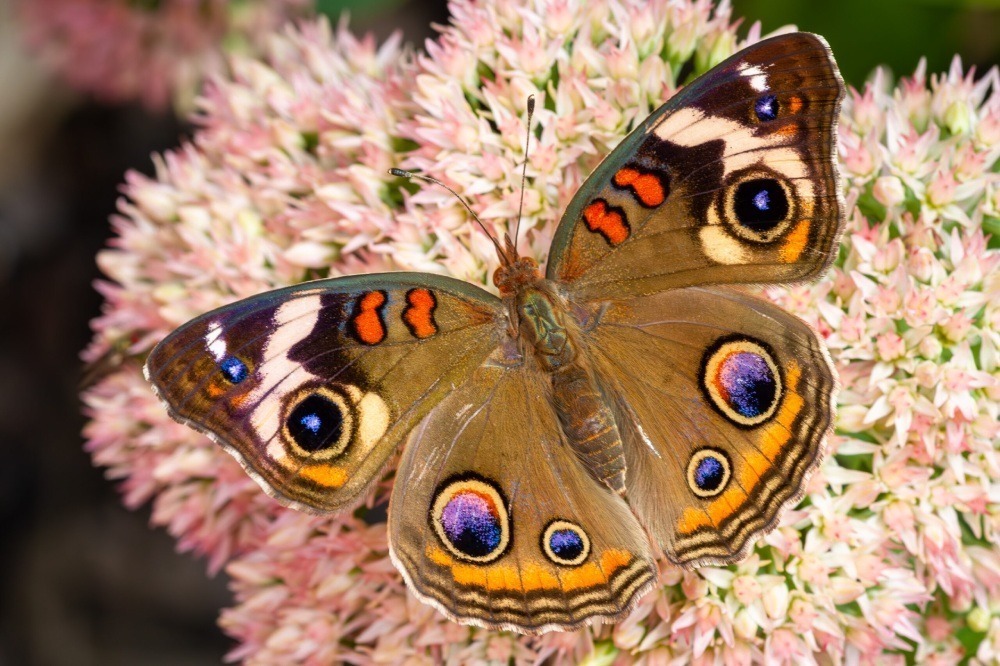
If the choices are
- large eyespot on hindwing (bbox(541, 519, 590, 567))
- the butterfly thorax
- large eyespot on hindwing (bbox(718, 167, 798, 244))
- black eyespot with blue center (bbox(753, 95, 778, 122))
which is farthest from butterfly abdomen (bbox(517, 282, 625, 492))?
black eyespot with blue center (bbox(753, 95, 778, 122))

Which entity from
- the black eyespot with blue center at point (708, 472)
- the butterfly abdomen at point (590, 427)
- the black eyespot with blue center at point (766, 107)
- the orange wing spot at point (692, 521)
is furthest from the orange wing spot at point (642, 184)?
the orange wing spot at point (692, 521)

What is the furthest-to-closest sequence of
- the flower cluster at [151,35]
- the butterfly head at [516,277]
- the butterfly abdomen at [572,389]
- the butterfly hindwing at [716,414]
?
1. the flower cluster at [151,35]
2. the butterfly head at [516,277]
3. the butterfly abdomen at [572,389]
4. the butterfly hindwing at [716,414]

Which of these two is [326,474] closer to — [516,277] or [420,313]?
[420,313]

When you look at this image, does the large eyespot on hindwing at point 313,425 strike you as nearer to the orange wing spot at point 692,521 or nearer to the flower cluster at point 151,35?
the orange wing spot at point 692,521

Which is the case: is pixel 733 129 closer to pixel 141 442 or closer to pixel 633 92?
pixel 633 92

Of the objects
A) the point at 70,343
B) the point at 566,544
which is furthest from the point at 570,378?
the point at 70,343

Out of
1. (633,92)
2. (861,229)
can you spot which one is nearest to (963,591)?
(861,229)
